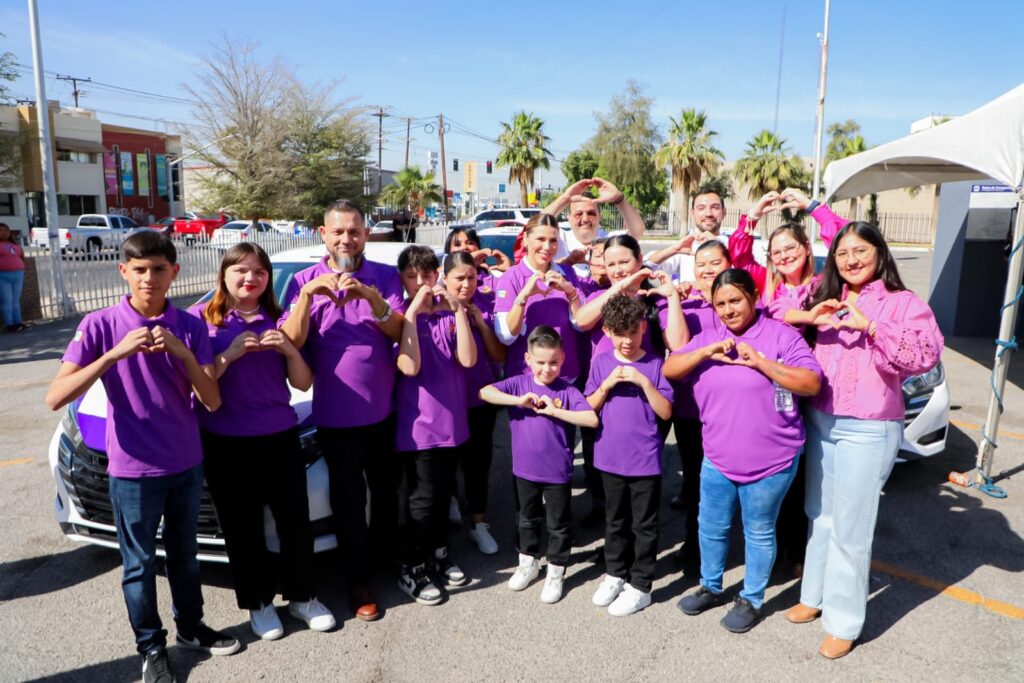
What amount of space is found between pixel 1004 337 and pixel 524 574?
3949mm

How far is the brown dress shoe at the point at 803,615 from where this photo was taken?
341 centimetres

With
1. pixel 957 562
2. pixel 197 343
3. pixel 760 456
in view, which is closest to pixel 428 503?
pixel 197 343

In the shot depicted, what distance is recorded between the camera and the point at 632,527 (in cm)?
351

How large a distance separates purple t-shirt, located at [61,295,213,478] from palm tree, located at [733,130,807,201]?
140 feet

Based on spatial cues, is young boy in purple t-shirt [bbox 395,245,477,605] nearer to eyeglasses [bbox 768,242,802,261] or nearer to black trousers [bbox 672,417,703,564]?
black trousers [bbox 672,417,703,564]

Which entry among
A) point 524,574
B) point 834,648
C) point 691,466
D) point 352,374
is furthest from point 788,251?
point 352,374

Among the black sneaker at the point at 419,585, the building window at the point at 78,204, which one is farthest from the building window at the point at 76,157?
the black sneaker at the point at 419,585

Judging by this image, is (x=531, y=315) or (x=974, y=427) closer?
(x=531, y=315)

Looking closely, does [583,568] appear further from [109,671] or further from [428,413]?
[109,671]

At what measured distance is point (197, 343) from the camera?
292 centimetres

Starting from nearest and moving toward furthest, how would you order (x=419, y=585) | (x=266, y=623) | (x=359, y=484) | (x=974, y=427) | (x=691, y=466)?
(x=266, y=623)
(x=359, y=484)
(x=419, y=585)
(x=691, y=466)
(x=974, y=427)

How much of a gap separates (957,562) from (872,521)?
1.41 metres

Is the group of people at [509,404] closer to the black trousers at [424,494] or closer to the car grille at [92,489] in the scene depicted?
the black trousers at [424,494]

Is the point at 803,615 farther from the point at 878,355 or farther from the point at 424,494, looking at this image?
the point at 424,494
